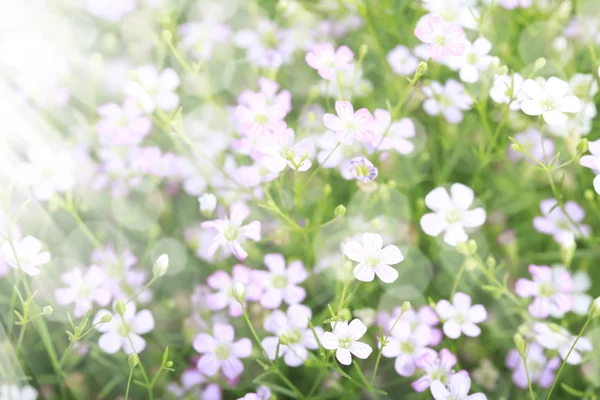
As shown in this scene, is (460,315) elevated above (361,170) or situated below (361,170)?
below

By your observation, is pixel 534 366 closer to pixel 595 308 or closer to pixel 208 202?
pixel 595 308

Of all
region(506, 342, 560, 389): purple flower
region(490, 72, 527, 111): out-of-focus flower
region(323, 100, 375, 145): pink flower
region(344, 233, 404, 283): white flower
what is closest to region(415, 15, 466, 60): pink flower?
region(490, 72, 527, 111): out-of-focus flower

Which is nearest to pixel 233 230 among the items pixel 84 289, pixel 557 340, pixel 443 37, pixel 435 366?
pixel 84 289

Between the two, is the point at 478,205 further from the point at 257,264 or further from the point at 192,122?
the point at 192,122

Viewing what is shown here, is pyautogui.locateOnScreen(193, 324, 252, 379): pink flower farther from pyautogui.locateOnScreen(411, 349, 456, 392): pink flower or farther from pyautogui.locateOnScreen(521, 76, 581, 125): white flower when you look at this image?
pyautogui.locateOnScreen(521, 76, 581, 125): white flower

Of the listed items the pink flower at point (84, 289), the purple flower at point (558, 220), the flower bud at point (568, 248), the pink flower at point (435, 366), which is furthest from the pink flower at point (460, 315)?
the pink flower at point (84, 289)

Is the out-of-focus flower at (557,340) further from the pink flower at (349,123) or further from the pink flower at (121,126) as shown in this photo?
the pink flower at (121,126)

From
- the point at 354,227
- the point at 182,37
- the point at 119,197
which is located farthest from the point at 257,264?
the point at 182,37
